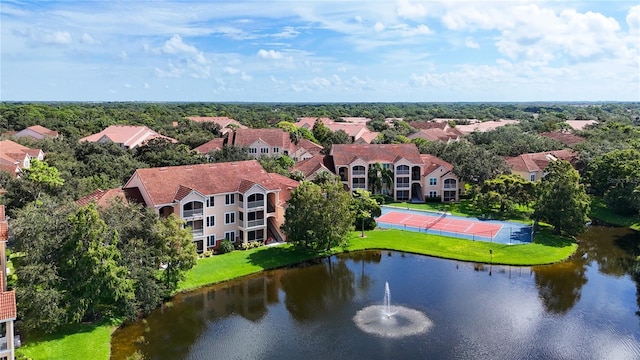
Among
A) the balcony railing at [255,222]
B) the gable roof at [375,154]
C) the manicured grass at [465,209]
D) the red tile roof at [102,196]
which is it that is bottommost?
the manicured grass at [465,209]

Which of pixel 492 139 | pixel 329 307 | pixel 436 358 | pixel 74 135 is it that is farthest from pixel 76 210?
pixel 492 139

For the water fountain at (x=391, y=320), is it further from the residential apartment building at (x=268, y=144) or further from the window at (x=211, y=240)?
the residential apartment building at (x=268, y=144)

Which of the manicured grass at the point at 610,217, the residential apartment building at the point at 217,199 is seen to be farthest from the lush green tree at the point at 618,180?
the residential apartment building at the point at 217,199

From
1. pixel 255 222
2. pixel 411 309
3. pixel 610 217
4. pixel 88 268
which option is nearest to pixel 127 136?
pixel 255 222

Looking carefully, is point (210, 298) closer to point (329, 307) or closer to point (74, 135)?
point (329, 307)

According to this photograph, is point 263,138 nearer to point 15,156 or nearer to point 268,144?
point 268,144
